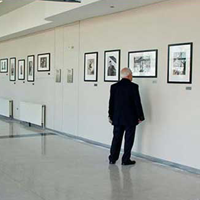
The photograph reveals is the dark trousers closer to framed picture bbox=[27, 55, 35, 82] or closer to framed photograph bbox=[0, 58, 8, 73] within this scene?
framed picture bbox=[27, 55, 35, 82]

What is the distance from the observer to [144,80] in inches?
257

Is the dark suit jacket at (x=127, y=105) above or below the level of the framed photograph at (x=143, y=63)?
below

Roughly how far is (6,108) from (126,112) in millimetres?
7547

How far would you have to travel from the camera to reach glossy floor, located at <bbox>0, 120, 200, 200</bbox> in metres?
4.39

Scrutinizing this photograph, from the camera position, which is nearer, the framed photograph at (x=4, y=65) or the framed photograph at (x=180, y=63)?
the framed photograph at (x=180, y=63)

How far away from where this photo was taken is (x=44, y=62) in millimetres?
9969

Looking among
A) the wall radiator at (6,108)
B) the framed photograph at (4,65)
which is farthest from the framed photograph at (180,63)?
the framed photograph at (4,65)

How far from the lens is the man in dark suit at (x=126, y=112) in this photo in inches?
230

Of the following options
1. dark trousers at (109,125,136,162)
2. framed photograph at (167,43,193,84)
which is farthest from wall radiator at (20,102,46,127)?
framed photograph at (167,43,193,84)

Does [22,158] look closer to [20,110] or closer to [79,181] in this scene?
[79,181]

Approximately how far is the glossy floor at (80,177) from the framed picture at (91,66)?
1663 mm

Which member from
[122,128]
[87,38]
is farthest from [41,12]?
[122,128]

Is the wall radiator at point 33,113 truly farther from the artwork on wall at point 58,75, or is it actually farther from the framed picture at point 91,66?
the framed picture at point 91,66

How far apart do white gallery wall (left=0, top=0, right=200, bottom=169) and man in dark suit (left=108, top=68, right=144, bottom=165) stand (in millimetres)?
544
